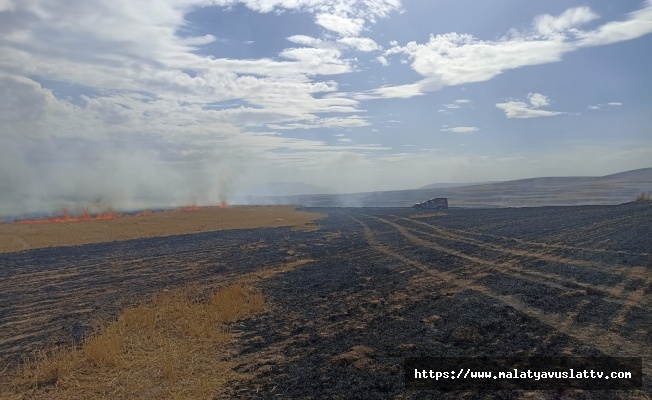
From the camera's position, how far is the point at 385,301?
43.3ft

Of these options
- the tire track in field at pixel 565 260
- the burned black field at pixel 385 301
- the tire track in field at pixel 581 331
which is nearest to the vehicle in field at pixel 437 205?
the burned black field at pixel 385 301

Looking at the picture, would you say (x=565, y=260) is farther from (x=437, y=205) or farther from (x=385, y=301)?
(x=437, y=205)

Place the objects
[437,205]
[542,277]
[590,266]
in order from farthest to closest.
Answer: [437,205], [590,266], [542,277]

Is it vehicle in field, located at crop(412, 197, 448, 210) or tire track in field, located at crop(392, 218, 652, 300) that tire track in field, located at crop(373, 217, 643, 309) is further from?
vehicle in field, located at crop(412, 197, 448, 210)

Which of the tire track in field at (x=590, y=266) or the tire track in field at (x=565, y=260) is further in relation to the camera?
the tire track in field at (x=565, y=260)

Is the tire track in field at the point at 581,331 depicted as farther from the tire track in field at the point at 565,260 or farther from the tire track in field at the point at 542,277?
the tire track in field at the point at 565,260

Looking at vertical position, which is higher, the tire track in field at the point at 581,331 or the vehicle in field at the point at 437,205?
the vehicle in field at the point at 437,205

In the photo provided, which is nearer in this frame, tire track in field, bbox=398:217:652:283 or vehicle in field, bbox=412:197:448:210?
tire track in field, bbox=398:217:652:283

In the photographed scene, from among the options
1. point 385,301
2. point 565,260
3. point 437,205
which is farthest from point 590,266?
point 437,205

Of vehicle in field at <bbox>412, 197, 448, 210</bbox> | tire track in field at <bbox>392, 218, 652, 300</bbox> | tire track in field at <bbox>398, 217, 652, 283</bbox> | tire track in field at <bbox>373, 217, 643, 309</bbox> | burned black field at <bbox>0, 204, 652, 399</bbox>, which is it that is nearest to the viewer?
burned black field at <bbox>0, 204, 652, 399</bbox>

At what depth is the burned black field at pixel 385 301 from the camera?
843cm

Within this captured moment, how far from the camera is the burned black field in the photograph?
27.7 ft

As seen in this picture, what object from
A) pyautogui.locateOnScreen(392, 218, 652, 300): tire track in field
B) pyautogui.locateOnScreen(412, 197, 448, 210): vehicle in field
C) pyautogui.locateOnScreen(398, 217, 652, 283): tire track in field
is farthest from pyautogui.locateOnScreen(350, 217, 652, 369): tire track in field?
pyautogui.locateOnScreen(412, 197, 448, 210): vehicle in field

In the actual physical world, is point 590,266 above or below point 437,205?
below
